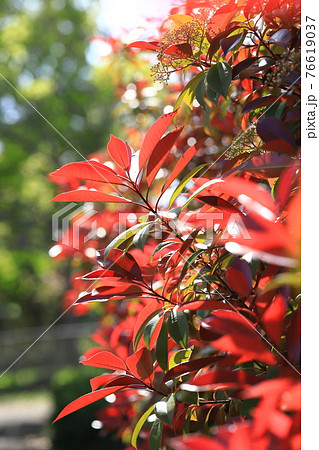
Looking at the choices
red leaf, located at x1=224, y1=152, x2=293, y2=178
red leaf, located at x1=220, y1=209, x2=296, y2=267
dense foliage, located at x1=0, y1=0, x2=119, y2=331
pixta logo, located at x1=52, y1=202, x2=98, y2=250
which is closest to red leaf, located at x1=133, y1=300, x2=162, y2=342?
red leaf, located at x1=224, y1=152, x2=293, y2=178

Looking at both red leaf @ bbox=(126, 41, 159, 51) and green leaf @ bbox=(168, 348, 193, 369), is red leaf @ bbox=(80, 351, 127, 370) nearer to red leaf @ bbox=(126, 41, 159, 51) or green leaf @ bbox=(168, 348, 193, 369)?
green leaf @ bbox=(168, 348, 193, 369)

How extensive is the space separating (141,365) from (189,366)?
12 cm

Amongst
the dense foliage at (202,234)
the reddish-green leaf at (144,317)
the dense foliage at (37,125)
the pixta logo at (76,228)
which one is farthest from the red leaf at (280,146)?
the dense foliage at (37,125)

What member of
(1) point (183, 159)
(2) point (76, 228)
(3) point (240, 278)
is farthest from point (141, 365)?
(2) point (76, 228)

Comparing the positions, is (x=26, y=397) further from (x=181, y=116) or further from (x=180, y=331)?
(x=180, y=331)

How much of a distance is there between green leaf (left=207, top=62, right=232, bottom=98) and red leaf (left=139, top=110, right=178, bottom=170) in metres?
0.08

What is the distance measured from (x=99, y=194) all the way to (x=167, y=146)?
0.51 ft

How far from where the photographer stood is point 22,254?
Result: 11.9 meters

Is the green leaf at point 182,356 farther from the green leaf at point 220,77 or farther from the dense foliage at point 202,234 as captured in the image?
the green leaf at point 220,77

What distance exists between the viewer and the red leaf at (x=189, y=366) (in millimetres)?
810

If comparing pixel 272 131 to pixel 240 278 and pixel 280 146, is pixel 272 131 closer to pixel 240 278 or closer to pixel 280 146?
pixel 280 146

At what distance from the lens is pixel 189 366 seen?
2.76 feet

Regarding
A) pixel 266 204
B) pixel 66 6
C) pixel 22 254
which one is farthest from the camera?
pixel 66 6

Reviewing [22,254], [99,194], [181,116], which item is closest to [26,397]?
[22,254]
